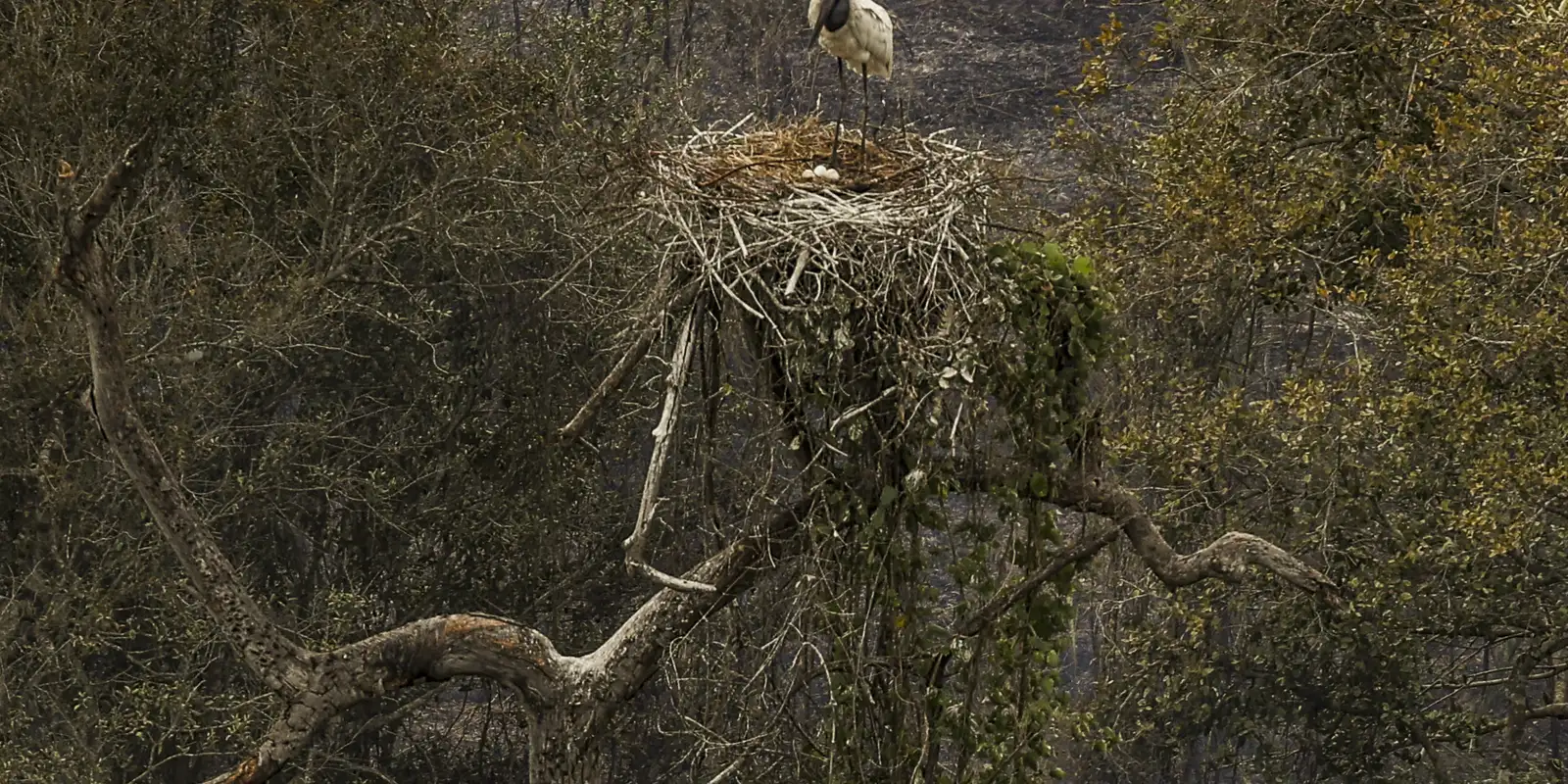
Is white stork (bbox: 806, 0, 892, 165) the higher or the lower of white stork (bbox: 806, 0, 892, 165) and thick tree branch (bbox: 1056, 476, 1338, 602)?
the higher

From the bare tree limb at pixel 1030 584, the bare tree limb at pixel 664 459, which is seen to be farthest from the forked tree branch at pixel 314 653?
the bare tree limb at pixel 1030 584

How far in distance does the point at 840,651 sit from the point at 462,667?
116 centimetres

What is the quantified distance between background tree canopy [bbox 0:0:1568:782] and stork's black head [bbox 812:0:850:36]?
77 cm

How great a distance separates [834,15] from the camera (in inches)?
246

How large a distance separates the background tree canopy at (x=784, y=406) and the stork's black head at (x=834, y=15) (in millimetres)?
771

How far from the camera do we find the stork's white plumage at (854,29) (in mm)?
6227

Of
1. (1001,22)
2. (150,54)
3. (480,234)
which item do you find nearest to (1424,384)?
(480,234)

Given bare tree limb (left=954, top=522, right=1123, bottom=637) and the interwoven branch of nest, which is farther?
bare tree limb (left=954, top=522, right=1123, bottom=637)

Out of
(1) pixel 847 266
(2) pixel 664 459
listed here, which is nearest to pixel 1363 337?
(1) pixel 847 266

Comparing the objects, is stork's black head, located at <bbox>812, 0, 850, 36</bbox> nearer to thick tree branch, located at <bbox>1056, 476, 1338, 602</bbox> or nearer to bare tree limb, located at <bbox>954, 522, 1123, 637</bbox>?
thick tree branch, located at <bbox>1056, 476, 1338, 602</bbox>

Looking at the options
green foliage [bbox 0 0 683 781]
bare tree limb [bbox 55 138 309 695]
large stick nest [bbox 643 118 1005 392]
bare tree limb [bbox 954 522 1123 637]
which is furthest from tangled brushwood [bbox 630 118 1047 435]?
green foliage [bbox 0 0 683 781]

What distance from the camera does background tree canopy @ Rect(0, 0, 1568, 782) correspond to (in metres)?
5.94

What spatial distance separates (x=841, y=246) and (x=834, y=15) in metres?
1.20

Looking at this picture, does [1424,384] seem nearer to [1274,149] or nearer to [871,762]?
[1274,149]
